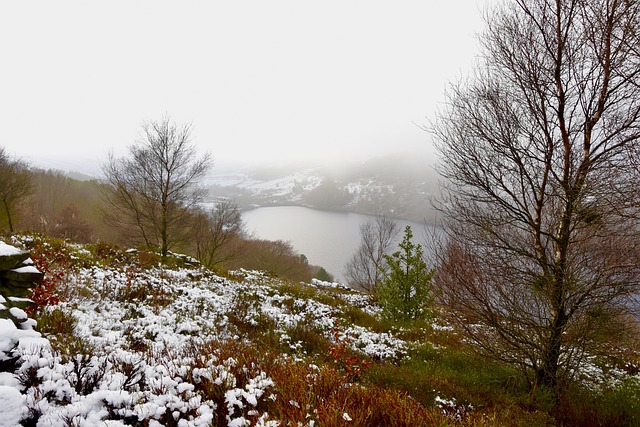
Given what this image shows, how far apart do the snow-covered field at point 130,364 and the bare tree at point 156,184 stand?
822 cm

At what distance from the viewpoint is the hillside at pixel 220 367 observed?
304 cm

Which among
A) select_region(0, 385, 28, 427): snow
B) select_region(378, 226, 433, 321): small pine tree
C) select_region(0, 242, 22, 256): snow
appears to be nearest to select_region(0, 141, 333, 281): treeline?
select_region(0, 242, 22, 256): snow

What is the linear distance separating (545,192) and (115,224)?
2133 centimetres

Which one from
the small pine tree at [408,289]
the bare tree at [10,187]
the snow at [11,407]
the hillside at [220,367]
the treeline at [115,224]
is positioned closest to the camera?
the snow at [11,407]

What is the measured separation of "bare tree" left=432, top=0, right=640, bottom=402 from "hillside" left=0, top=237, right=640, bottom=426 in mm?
1724

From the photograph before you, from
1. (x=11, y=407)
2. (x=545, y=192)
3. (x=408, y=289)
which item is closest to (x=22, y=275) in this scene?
(x=11, y=407)

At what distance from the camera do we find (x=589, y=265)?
5.00m

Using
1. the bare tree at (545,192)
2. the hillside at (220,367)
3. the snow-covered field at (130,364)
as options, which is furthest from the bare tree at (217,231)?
the bare tree at (545,192)

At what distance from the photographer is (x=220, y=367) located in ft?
13.1

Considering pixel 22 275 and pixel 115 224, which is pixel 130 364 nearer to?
pixel 22 275

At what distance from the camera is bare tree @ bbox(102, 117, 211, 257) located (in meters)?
16.0

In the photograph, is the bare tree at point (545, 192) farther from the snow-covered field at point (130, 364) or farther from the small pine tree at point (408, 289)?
the small pine tree at point (408, 289)

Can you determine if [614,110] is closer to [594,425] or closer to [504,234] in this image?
[504,234]

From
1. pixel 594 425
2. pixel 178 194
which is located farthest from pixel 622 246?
pixel 178 194
